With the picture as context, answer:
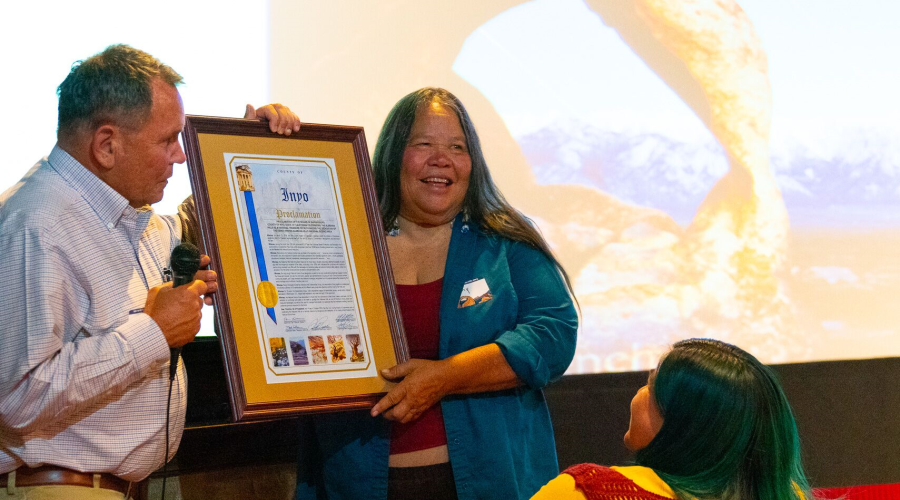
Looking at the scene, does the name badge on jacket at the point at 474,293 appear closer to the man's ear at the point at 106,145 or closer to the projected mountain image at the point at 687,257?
the man's ear at the point at 106,145

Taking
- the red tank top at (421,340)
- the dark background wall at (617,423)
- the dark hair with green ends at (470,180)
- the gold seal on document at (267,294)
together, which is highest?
the dark hair with green ends at (470,180)

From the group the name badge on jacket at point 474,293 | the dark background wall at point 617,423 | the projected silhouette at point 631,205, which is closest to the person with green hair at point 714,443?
the name badge on jacket at point 474,293

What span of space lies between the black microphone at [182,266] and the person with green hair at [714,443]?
80 cm

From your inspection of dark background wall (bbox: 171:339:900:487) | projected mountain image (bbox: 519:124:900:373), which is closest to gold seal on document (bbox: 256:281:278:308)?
dark background wall (bbox: 171:339:900:487)

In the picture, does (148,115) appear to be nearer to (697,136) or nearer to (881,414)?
(697,136)

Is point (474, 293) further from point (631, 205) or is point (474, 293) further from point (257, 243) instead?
point (631, 205)

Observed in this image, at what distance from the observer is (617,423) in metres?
3.64

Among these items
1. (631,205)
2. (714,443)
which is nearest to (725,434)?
(714,443)

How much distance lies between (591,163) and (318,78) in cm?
119

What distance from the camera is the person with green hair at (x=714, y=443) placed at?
146cm

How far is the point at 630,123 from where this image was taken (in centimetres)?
362

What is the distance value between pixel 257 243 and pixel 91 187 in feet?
1.24

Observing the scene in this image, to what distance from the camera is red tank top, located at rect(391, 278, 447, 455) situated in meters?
2.06

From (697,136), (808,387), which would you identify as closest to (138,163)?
(697,136)
